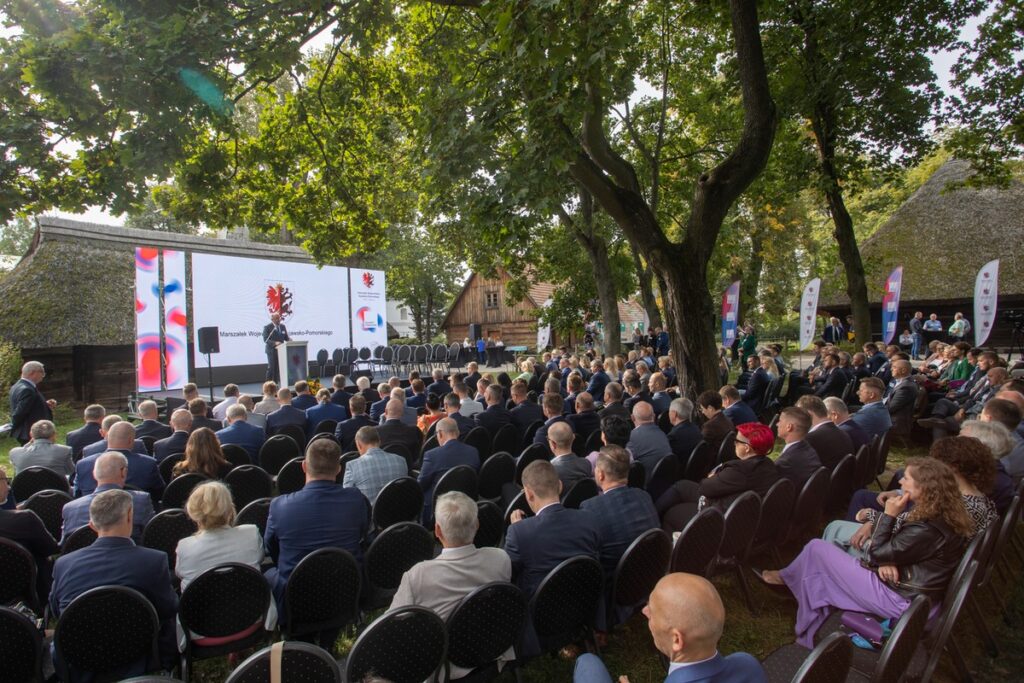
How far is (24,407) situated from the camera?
7.61 metres

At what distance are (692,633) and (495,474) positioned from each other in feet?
11.3

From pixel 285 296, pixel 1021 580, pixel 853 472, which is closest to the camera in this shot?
pixel 1021 580

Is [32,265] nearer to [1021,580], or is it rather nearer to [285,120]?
[285,120]

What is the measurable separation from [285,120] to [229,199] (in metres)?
1.64

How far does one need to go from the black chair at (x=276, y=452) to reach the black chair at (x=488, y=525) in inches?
117

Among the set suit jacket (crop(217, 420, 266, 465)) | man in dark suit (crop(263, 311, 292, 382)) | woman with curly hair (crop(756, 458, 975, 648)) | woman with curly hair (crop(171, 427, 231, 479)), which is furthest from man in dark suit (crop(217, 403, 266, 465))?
man in dark suit (crop(263, 311, 292, 382))

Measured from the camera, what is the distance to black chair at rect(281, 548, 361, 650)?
2.75 metres

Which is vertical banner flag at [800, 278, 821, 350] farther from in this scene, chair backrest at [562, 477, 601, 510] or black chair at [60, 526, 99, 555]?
black chair at [60, 526, 99, 555]

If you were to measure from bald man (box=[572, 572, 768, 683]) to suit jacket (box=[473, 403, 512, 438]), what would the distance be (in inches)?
200

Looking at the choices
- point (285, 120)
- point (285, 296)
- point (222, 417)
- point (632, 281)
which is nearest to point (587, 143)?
point (285, 120)

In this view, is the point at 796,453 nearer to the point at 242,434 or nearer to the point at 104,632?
the point at 104,632

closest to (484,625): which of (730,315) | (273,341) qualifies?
(273,341)

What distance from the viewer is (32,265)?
629 inches

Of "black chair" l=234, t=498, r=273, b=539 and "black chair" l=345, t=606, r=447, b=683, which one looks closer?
"black chair" l=345, t=606, r=447, b=683
